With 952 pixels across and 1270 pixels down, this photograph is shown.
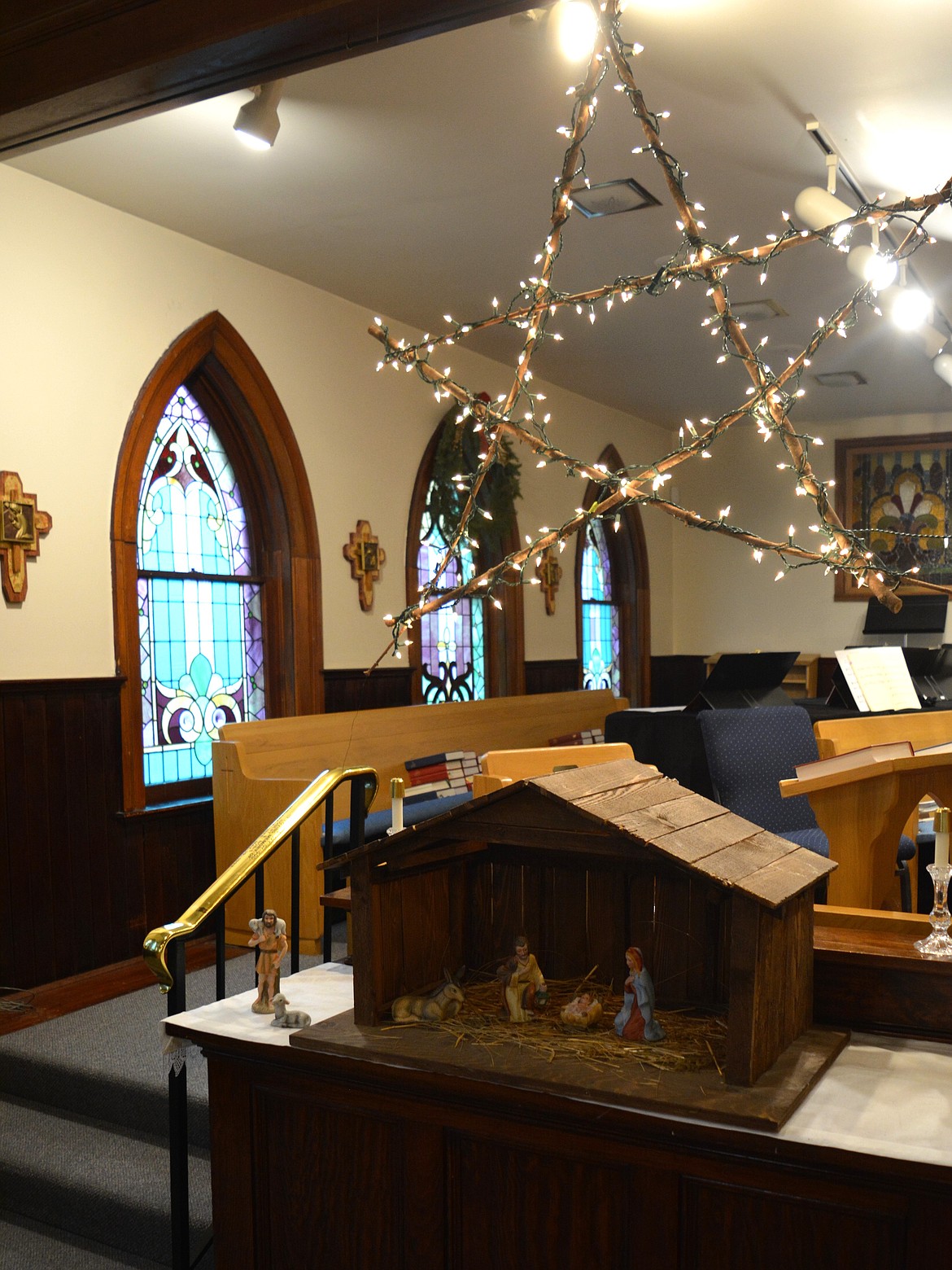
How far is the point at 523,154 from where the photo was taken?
470 centimetres

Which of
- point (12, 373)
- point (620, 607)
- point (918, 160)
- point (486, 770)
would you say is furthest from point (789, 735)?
point (620, 607)

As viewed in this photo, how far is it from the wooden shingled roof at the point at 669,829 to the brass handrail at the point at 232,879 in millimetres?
386

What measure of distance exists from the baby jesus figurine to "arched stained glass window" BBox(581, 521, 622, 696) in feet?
23.7

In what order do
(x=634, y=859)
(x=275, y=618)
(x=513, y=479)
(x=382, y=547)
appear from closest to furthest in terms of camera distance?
(x=634, y=859), (x=275, y=618), (x=382, y=547), (x=513, y=479)

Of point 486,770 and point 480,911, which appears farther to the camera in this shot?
point 486,770

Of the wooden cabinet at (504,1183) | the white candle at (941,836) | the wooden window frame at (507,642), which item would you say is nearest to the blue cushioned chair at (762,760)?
the white candle at (941,836)

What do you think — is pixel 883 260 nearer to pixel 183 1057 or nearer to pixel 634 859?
pixel 634 859

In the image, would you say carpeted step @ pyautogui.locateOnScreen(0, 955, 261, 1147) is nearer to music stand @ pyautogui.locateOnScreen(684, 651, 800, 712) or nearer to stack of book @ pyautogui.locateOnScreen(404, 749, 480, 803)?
stack of book @ pyautogui.locateOnScreen(404, 749, 480, 803)

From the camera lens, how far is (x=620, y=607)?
10594 mm

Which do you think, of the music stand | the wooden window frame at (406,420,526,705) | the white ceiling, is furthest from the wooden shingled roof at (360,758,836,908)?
the wooden window frame at (406,420,526,705)

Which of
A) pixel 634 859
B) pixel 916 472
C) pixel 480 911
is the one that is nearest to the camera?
pixel 634 859

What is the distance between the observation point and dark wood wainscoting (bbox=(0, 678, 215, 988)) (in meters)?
4.58

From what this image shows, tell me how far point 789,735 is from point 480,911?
244 cm

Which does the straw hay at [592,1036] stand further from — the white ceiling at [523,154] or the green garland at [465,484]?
the green garland at [465,484]
